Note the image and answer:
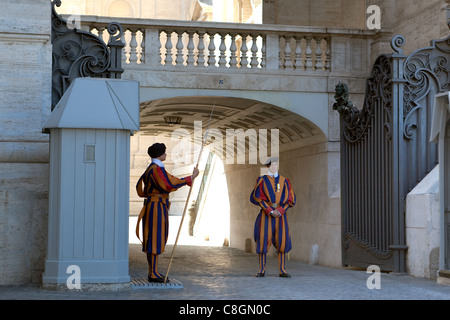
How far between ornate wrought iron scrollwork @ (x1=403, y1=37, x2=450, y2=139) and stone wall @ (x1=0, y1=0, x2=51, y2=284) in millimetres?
5243

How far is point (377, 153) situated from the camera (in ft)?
40.9

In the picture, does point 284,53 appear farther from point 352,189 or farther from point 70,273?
point 70,273

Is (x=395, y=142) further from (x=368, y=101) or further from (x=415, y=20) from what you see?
(x=415, y=20)

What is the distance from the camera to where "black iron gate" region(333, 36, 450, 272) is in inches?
466

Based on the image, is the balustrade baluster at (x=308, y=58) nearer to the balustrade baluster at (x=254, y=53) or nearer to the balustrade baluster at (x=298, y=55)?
the balustrade baluster at (x=298, y=55)

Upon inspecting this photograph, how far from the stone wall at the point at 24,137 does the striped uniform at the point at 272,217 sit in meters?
3.08

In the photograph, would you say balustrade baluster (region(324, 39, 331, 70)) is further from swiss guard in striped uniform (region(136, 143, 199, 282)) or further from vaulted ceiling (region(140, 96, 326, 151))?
swiss guard in striped uniform (region(136, 143, 199, 282))

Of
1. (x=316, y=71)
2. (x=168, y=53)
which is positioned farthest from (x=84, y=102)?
(x=316, y=71)

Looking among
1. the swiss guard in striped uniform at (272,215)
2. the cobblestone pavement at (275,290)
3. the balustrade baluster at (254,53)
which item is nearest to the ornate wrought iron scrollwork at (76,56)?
the swiss guard in striped uniform at (272,215)

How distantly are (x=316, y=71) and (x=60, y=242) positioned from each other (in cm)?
834

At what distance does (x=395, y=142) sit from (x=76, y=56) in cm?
472

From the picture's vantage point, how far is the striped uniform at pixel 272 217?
11.1 m

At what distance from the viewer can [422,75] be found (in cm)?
1209

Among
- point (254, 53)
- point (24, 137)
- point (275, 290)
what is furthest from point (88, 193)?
point (254, 53)
